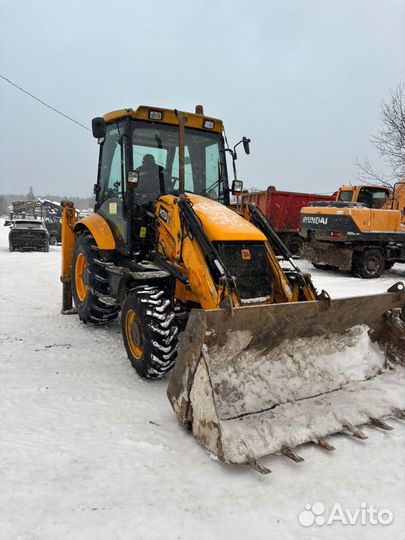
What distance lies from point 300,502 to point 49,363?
3.07 m

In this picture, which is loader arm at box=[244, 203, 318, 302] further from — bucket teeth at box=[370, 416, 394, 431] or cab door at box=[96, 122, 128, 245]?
cab door at box=[96, 122, 128, 245]

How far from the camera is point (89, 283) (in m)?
5.67

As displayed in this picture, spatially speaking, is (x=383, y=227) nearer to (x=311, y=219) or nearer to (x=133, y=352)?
(x=311, y=219)

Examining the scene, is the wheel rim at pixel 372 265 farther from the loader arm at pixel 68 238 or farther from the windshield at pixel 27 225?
the windshield at pixel 27 225

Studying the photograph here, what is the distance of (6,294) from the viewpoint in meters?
8.62

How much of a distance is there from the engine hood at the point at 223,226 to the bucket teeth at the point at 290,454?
6.22 feet

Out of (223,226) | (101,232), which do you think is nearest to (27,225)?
(101,232)

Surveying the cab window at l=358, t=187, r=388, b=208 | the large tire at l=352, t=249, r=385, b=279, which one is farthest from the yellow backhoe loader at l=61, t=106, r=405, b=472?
the cab window at l=358, t=187, r=388, b=208

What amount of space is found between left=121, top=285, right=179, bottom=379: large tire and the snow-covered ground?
214mm

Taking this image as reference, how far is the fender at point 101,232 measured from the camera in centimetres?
541

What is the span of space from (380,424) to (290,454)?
0.86 metres

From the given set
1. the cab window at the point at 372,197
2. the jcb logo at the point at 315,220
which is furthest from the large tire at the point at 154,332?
the cab window at the point at 372,197

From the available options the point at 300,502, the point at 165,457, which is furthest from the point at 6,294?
the point at 300,502

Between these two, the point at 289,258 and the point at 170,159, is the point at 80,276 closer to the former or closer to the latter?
the point at 170,159
